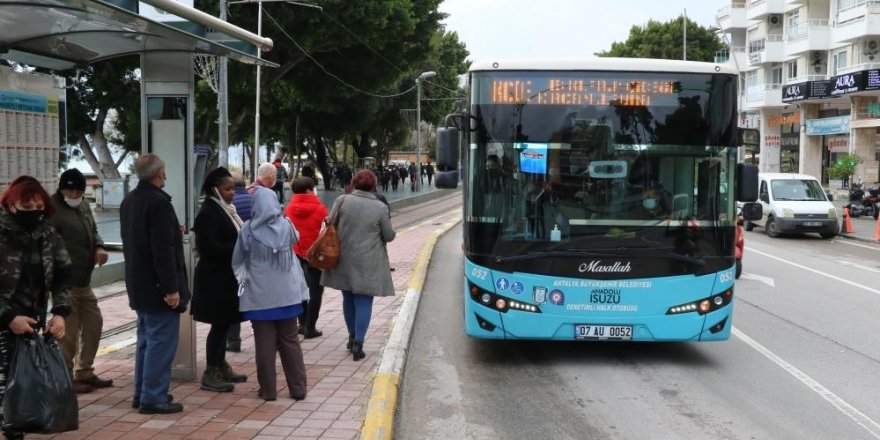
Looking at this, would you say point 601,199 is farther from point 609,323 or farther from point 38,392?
point 38,392

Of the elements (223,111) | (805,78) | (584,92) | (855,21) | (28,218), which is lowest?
(28,218)

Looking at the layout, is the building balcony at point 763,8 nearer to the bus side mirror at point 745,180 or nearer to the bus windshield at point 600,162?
the bus side mirror at point 745,180

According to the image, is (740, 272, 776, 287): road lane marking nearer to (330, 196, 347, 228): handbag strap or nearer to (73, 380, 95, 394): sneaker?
(330, 196, 347, 228): handbag strap

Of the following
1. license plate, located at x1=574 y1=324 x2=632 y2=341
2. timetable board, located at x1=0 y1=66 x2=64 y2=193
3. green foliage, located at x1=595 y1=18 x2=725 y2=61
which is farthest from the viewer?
green foliage, located at x1=595 y1=18 x2=725 y2=61

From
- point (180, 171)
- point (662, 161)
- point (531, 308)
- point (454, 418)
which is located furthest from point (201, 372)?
point (662, 161)

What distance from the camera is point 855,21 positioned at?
42.4m

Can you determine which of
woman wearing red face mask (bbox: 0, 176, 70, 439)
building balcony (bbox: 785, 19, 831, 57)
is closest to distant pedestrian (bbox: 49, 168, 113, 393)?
woman wearing red face mask (bbox: 0, 176, 70, 439)

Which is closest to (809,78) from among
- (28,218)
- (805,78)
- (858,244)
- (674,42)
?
(805,78)

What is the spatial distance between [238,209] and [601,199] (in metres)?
3.29

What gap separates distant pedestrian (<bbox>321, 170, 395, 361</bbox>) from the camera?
762cm

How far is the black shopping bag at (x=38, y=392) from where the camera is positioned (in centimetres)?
420

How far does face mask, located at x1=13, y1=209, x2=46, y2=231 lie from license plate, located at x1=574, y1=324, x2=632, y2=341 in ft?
15.5

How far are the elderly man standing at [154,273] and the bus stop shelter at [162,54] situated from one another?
2.91 ft

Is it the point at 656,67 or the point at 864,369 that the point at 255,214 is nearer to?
the point at 656,67
